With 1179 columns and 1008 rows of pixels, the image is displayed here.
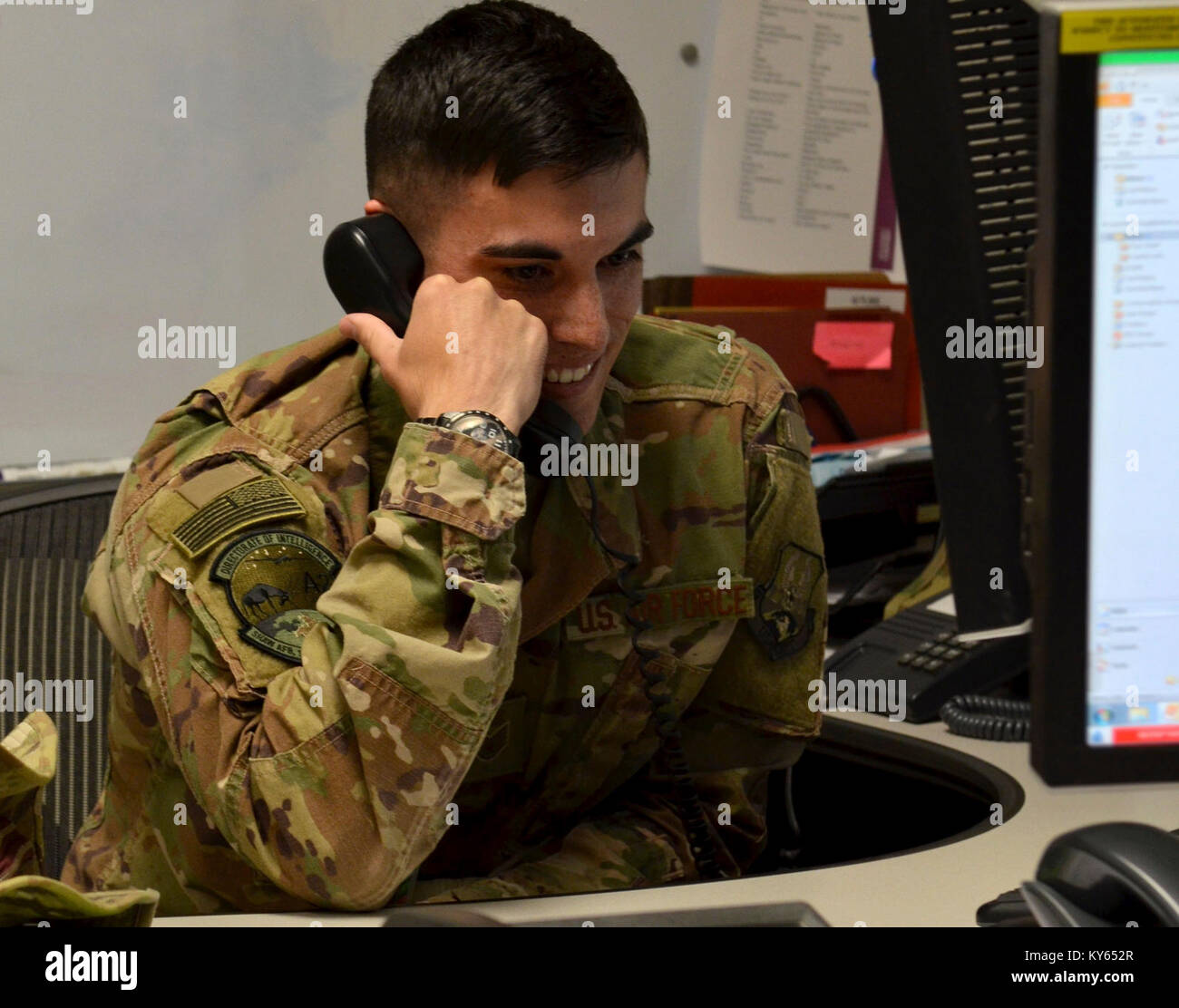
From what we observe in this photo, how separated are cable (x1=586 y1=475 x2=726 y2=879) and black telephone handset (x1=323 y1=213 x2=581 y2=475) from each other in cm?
9

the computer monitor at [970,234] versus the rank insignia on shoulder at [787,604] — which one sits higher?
the computer monitor at [970,234]

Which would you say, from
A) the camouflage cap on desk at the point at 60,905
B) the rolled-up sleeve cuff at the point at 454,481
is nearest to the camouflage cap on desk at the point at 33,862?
the camouflage cap on desk at the point at 60,905

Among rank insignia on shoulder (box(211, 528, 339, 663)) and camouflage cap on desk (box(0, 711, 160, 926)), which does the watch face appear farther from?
camouflage cap on desk (box(0, 711, 160, 926))

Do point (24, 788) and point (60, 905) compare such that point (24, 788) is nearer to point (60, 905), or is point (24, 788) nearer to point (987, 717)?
point (60, 905)

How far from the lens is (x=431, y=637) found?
903mm

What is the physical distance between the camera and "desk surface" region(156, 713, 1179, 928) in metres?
0.82

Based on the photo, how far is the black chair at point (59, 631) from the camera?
1.28 meters

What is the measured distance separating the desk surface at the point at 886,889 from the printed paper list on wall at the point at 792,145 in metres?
1.36

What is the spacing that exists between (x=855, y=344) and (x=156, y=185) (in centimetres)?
94

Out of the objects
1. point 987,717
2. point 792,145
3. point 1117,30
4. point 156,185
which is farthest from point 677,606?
point 792,145

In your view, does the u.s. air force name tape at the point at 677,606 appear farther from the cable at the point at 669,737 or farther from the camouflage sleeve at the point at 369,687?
the camouflage sleeve at the point at 369,687

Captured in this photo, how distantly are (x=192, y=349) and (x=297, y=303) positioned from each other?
157mm
